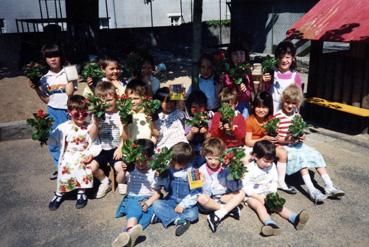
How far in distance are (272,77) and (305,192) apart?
1962 millimetres

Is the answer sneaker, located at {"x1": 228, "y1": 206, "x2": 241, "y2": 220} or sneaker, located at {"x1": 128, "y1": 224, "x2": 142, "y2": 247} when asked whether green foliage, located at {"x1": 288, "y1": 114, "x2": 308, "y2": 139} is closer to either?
sneaker, located at {"x1": 228, "y1": 206, "x2": 241, "y2": 220}

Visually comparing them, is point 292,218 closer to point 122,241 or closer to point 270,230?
point 270,230

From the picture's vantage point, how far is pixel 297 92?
5.23 meters

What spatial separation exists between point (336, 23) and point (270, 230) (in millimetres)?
5113

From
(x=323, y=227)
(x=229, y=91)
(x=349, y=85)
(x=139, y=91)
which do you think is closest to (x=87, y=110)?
(x=139, y=91)

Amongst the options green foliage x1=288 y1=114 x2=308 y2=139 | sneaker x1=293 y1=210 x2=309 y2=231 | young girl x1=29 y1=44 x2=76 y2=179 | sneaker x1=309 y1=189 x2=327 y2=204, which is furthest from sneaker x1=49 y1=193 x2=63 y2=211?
sneaker x1=309 y1=189 x2=327 y2=204

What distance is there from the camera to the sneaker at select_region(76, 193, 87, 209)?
4941mm

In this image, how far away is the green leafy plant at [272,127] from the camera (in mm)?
4863

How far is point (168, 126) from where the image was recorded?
5203 millimetres

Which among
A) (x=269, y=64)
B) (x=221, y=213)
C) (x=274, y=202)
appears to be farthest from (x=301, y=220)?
(x=269, y=64)


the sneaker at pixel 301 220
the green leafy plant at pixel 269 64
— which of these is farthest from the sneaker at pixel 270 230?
the green leafy plant at pixel 269 64

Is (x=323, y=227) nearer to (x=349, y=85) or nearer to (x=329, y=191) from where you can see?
(x=329, y=191)

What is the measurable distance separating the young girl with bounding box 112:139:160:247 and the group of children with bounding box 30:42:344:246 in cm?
1

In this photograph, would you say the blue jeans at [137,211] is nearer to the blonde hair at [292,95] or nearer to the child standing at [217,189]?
the child standing at [217,189]
